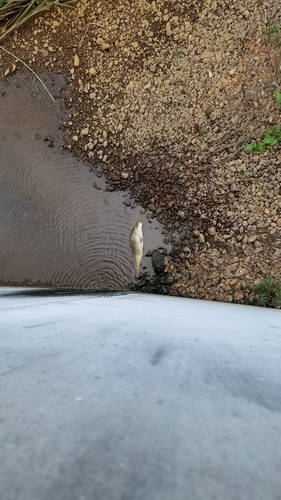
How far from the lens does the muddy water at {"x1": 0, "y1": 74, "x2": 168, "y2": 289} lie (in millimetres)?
2395

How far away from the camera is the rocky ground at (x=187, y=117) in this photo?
84.4 inches

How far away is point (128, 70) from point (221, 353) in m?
2.14

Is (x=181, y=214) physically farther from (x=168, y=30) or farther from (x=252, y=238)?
(x=168, y=30)

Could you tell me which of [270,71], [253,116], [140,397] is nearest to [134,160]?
[253,116]

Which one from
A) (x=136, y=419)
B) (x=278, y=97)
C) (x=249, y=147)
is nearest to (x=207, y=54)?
(x=278, y=97)

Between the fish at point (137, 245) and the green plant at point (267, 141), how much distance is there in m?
0.73

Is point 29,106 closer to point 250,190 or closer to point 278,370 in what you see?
point 250,190

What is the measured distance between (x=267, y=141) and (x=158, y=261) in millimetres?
862

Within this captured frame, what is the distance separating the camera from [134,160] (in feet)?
7.70

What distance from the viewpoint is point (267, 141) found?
2.13 metres

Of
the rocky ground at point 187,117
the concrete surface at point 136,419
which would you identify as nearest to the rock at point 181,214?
the rocky ground at point 187,117

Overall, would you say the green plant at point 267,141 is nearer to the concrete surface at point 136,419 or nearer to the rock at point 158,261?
the rock at point 158,261

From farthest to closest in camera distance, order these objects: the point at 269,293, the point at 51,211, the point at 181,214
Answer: the point at 51,211
the point at 181,214
the point at 269,293

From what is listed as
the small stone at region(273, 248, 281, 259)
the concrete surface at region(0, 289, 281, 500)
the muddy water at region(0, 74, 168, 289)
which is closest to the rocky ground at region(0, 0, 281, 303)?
the small stone at region(273, 248, 281, 259)
